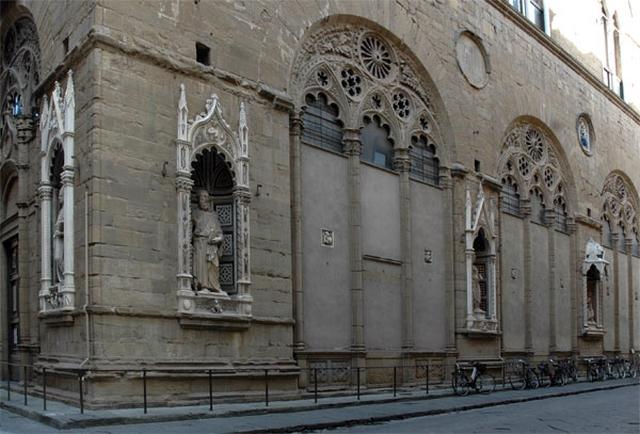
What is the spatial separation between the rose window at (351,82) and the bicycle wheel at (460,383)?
780 cm

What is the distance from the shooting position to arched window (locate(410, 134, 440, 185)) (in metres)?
23.8

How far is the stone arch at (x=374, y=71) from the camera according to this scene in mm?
20141

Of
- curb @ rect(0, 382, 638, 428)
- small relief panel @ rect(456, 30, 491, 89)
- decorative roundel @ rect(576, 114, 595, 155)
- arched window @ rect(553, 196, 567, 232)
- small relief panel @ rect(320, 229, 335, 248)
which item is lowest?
curb @ rect(0, 382, 638, 428)

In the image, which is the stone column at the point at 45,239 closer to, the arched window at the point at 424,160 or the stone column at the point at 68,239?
the stone column at the point at 68,239

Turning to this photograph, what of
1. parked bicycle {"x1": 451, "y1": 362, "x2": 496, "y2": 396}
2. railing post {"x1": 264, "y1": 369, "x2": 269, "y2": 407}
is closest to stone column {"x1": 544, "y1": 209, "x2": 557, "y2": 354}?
parked bicycle {"x1": 451, "y1": 362, "x2": 496, "y2": 396}

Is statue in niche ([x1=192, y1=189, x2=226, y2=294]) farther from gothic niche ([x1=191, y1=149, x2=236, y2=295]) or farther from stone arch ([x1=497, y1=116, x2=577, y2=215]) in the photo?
stone arch ([x1=497, y1=116, x2=577, y2=215])

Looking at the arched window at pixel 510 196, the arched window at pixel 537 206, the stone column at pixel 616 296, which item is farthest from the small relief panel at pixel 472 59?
the stone column at pixel 616 296

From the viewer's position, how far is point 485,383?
25312 mm

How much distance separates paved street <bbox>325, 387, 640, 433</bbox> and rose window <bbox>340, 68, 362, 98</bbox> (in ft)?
27.6

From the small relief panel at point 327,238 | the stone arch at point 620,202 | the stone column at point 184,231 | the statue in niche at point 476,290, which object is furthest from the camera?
the stone arch at point 620,202

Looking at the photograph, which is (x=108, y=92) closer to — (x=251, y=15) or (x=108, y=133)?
(x=108, y=133)

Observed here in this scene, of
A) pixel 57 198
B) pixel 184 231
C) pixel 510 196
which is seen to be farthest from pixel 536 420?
pixel 510 196

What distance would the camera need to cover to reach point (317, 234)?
64.8 feet

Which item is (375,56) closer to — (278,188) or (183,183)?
(278,188)
